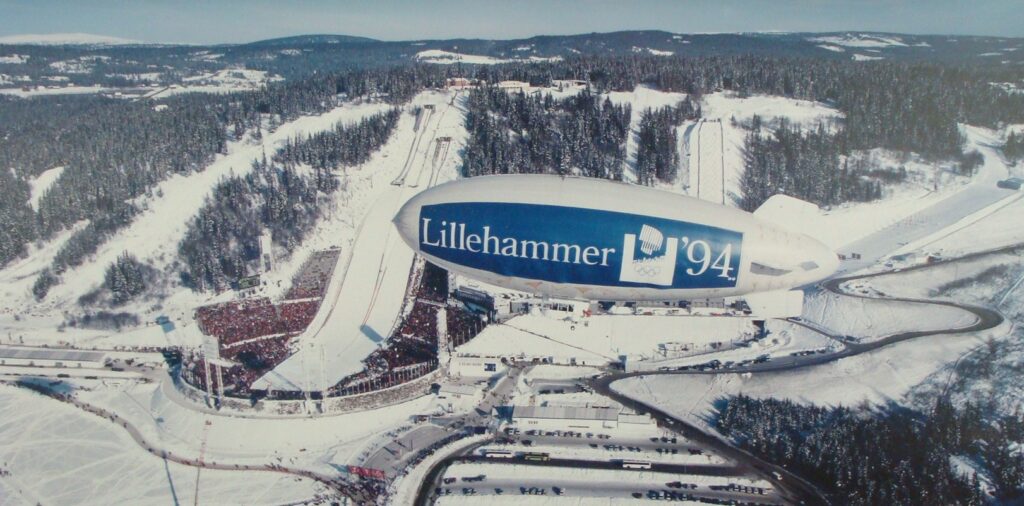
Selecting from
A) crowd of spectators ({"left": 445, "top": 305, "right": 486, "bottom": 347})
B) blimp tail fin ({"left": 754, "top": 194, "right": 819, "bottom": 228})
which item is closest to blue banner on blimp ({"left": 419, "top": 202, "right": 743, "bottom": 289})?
blimp tail fin ({"left": 754, "top": 194, "right": 819, "bottom": 228})

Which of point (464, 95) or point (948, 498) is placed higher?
point (464, 95)

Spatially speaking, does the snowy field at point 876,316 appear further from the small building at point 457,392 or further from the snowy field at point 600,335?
the small building at point 457,392

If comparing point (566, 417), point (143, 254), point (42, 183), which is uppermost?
point (42, 183)

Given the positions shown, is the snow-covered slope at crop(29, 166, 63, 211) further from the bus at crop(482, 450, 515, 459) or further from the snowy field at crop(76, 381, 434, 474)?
the bus at crop(482, 450, 515, 459)

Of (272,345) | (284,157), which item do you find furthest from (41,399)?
(284,157)

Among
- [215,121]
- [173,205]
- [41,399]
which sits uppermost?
[215,121]

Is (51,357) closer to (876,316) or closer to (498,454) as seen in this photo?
(498,454)

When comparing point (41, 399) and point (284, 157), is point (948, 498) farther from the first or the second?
point (284, 157)

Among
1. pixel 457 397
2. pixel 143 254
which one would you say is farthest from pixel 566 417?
pixel 143 254
